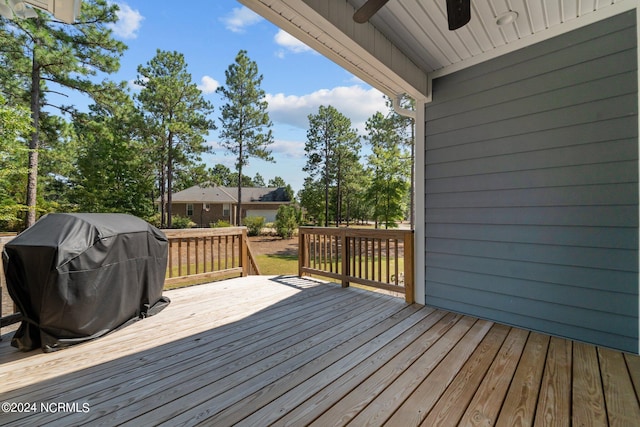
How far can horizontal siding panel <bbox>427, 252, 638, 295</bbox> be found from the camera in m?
2.14

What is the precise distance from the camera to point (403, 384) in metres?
1.73

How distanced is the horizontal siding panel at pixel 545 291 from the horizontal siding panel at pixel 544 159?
103 centimetres

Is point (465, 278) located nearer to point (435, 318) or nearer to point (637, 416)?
point (435, 318)

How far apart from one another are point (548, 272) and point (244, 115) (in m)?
16.4

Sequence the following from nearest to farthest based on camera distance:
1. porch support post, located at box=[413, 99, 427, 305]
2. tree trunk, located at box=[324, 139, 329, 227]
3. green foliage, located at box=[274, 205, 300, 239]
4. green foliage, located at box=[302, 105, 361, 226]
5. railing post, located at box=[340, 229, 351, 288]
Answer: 1. porch support post, located at box=[413, 99, 427, 305]
2. railing post, located at box=[340, 229, 351, 288]
3. green foliage, located at box=[274, 205, 300, 239]
4. green foliage, located at box=[302, 105, 361, 226]
5. tree trunk, located at box=[324, 139, 329, 227]

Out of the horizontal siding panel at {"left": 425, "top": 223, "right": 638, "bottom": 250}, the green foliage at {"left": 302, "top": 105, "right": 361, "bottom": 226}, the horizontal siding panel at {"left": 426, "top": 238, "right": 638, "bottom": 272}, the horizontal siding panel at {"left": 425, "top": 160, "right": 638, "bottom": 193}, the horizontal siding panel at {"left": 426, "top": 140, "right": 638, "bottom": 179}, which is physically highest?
the green foliage at {"left": 302, "top": 105, "right": 361, "bottom": 226}

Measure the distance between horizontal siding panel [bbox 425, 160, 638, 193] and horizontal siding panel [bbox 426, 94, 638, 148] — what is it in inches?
14.5

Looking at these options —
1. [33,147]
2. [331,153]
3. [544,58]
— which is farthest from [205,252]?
[331,153]

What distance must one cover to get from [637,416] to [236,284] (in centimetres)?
393

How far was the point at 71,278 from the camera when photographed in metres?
2.09

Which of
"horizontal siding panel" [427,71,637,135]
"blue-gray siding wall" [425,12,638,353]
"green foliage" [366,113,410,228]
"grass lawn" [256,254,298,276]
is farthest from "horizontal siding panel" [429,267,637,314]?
"green foliage" [366,113,410,228]

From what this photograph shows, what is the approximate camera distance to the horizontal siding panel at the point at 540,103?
2160mm

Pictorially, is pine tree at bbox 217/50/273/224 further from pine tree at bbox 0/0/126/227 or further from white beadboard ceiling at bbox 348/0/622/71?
white beadboard ceiling at bbox 348/0/622/71

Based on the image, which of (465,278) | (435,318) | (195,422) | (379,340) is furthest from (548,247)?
(195,422)
